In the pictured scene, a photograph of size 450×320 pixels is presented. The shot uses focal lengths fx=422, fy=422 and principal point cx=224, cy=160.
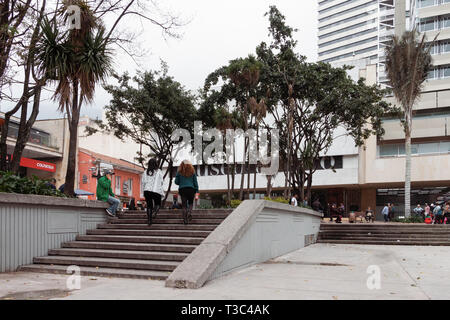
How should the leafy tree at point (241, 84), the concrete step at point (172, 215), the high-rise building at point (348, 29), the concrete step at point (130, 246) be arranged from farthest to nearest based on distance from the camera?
the high-rise building at point (348, 29), the leafy tree at point (241, 84), the concrete step at point (172, 215), the concrete step at point (130, 246)

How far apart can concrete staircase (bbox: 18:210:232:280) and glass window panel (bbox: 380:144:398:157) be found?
3005cm

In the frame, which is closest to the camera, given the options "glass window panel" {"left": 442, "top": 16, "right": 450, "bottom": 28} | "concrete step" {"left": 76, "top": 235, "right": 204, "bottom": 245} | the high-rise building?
"concrete step" {"left": 76, "top": 235, "right": 204, "bottom": 245}

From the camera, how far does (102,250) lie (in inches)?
333

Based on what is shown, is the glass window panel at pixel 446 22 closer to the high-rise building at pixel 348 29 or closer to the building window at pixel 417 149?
the building window at pixel 417 149

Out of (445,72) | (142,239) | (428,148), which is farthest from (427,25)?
(142,239)

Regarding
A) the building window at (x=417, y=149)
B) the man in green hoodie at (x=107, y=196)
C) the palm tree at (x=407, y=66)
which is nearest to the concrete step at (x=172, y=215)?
the man in green hoodie at (x=107, y=196)

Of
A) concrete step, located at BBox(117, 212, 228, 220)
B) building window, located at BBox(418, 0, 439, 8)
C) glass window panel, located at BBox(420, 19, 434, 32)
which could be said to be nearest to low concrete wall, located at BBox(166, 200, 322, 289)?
concrete step, located at BBox(117, 212, 228, 220)

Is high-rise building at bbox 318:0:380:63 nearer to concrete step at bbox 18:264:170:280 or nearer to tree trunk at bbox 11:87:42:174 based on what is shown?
tree trunk at bbox 11:87:42:174

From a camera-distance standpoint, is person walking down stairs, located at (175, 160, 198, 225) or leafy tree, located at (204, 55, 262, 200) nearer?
person walking down stairs, located at (175, 160, 198, 225)

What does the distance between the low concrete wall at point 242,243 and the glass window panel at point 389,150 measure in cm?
2574

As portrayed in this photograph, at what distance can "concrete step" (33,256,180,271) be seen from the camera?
23.7 feet

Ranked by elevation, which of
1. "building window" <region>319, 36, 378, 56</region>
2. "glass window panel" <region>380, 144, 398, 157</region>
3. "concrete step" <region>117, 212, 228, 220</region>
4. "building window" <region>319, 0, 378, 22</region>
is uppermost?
"building window" <region>319, 0, 378, 22</region>

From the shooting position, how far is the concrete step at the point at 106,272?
682 centimetres
